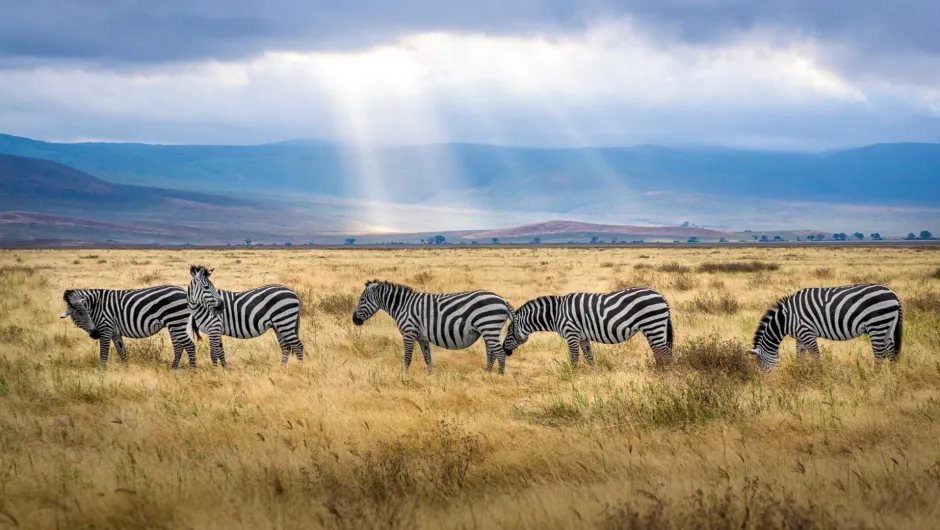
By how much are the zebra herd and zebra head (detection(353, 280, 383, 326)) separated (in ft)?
0.06


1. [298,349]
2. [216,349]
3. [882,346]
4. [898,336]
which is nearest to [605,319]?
[882,346]

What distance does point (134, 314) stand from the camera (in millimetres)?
14344

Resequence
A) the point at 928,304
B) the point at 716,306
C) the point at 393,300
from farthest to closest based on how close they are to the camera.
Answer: the point at 716,306, the point at 928,304, the point at 393,300

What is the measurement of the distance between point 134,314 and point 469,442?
8.36 metres

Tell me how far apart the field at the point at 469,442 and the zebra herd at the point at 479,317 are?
54cm

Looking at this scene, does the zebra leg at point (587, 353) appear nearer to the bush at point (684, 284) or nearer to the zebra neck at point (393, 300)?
the zebra neck at point (393, 300)

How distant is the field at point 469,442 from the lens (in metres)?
6.61

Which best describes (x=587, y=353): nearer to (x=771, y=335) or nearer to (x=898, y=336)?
(x=771, y=335)

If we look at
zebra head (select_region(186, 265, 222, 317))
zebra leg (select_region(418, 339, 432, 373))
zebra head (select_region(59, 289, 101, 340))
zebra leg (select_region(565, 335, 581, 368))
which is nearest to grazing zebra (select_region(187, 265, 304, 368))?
zebra head (select_region(186, 265, 222, 317))

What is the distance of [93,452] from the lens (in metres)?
8.51

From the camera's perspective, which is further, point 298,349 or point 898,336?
point 298,349

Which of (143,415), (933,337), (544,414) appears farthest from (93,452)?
→ (933,337)

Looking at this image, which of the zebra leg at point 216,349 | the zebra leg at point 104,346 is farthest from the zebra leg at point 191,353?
the zebra leg at point 104,346

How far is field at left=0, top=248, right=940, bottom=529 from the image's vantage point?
6605 millimetres
